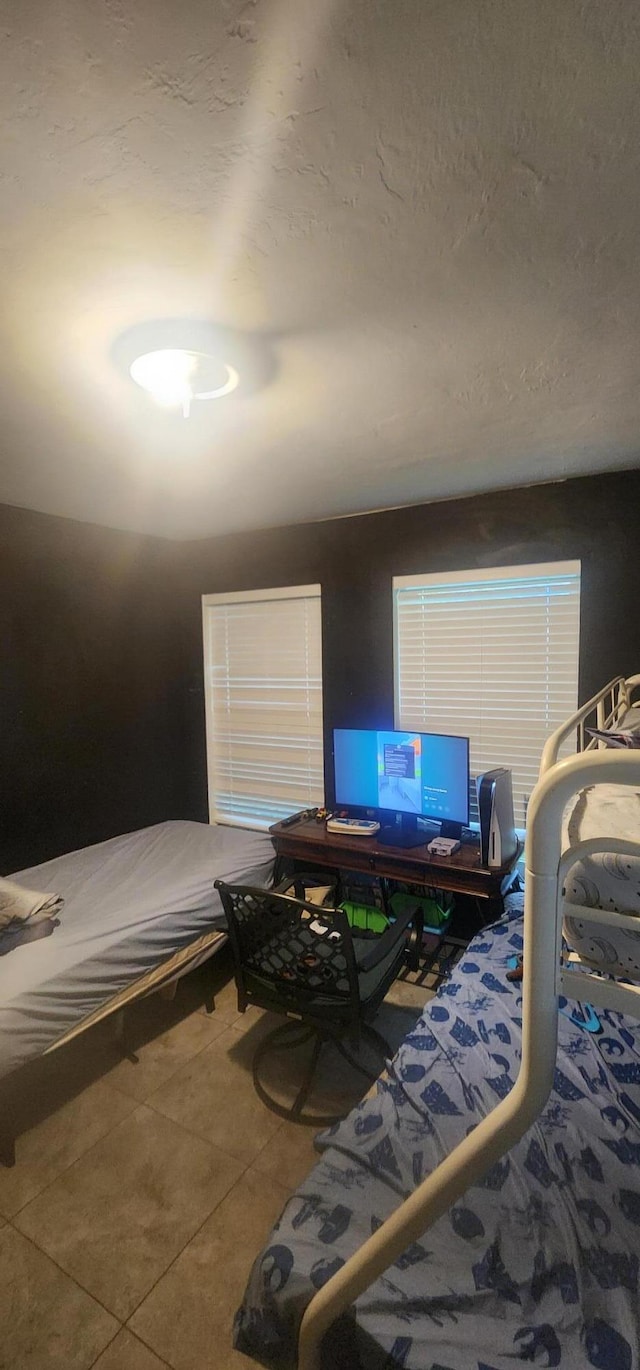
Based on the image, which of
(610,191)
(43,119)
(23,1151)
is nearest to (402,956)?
(23,1151)

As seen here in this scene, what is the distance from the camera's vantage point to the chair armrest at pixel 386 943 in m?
2.01

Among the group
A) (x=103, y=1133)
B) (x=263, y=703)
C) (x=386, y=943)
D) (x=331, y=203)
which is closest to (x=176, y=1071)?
(x=103, y=1133)

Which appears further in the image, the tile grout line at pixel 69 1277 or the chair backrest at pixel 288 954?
the chair backrest at pixel 288 954

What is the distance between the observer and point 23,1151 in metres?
1.84

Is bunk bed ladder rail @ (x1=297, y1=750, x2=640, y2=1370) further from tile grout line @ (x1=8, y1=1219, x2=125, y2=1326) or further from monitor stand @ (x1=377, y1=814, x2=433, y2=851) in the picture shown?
monitor stand @ (x1=377, y1=814, x2=433, y2=851)

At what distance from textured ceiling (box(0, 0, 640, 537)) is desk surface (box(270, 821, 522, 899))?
1.88 metres

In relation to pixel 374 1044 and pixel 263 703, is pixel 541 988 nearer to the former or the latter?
pixel 374 1044

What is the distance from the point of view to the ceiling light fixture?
1329 millimetres

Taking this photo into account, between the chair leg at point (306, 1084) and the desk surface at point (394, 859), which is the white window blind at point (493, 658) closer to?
the desk surface at point (394, 859)

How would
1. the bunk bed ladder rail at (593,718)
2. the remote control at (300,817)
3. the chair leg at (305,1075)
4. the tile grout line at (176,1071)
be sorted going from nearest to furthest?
1. the bunk bed ladder rail at (593,718)
2. the chair leg at (305,1075)
3. the tile grout line at (176,1071)
4. the remote control at (300,817)

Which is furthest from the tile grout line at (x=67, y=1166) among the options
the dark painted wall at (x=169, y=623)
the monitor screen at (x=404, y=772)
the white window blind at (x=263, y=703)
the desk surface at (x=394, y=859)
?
the white window blind at (x=263, y=703)

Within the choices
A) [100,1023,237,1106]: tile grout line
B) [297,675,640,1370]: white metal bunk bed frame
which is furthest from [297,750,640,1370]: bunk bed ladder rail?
[100,1023,237,1106]: tile grout line

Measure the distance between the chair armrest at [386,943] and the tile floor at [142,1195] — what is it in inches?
19.9

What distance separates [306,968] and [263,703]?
1918mm
